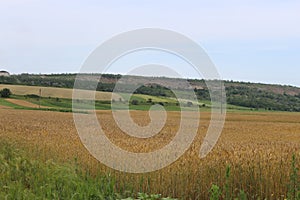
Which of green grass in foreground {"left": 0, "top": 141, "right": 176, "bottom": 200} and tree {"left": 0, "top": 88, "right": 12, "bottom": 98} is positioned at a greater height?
tree {"left": 0, "top": 88, "right": 12, "bottom": 98}

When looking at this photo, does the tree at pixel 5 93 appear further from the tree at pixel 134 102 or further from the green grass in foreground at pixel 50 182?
the green grass in foreground at pixel 50 182

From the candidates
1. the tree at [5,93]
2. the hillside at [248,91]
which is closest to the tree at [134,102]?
the hillside at [248,91]

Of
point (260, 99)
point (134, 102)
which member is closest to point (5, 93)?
point (134, 102)

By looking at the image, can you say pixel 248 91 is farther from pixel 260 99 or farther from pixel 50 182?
pixel 50 182

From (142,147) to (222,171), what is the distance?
9.64 ft

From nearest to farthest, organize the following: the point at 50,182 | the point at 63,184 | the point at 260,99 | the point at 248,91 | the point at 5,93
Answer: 1. the point at 63,184
2. the point at 50,182
3. the point at 5,93
4. the point at 260,99
5. the point at 248,91

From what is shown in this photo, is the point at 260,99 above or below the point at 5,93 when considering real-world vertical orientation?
above

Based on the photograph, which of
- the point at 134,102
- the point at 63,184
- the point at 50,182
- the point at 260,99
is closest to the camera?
the point at 63,184

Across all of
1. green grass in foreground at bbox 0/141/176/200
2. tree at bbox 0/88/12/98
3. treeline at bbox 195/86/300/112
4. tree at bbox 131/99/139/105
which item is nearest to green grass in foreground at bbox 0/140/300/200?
green grass in foreground at bbox 0/141/176/200

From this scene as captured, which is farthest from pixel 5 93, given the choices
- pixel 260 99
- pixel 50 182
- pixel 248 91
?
pixel 50 182

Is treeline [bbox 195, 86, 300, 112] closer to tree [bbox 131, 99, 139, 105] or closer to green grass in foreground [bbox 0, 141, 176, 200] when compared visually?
tree [bbox 131, 99, 139, 105]

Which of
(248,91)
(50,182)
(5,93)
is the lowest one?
(50,182)

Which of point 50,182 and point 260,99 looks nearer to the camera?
point 50,182

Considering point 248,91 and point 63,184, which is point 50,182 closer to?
point 63,184
